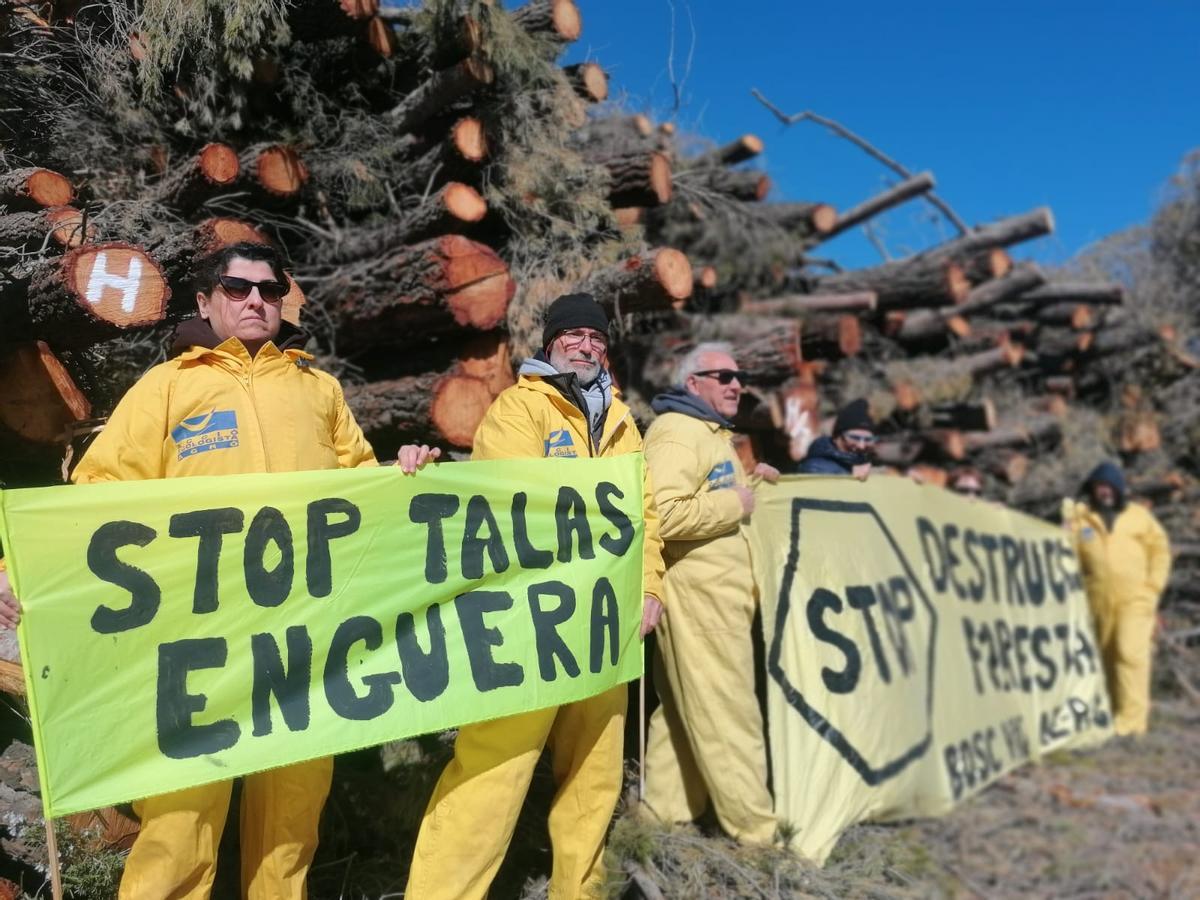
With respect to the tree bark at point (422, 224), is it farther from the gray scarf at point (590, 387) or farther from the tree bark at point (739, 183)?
the tree bark at point (739, 183)

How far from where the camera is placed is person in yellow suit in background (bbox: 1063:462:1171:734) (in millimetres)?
6898

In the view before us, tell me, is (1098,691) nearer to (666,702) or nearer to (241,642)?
(666,702)

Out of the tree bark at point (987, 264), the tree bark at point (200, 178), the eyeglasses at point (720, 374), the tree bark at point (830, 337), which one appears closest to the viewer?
the eyeglasses at point (720, 374)

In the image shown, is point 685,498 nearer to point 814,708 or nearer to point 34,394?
point 814,708

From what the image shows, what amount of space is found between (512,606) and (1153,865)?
340cm

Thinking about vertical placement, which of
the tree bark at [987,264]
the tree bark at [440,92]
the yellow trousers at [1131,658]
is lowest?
the yellow trousers at [1131,658]

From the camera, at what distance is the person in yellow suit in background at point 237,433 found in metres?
2.49

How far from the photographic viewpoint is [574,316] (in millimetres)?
3205

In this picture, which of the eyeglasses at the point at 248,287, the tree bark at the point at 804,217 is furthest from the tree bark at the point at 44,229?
the tree bark at the point at 804,217

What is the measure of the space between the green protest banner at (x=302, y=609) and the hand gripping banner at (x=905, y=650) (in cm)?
126

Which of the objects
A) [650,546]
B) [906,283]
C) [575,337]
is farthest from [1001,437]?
[575,337]

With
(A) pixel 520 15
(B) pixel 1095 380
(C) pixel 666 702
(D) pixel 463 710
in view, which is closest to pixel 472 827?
(D) pixel 463 710

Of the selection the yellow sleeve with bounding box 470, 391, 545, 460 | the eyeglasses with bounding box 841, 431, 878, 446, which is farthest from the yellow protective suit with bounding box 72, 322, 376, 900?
the eyeglasses with bounding box 841, 431, 878, 446

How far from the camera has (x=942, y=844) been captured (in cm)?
441
